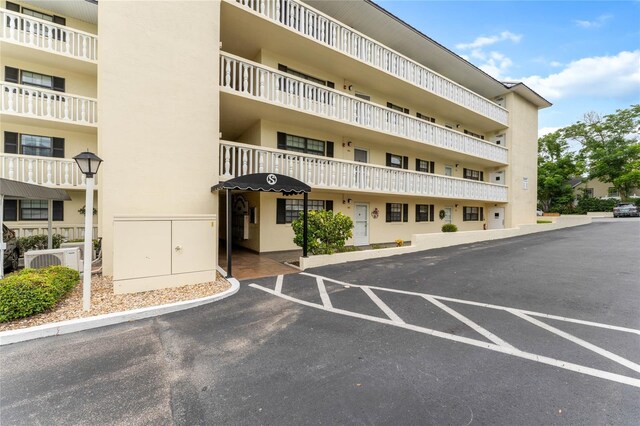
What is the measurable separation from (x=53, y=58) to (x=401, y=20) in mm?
14613

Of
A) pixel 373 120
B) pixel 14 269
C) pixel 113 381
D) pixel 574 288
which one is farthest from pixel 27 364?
pixel 373 120

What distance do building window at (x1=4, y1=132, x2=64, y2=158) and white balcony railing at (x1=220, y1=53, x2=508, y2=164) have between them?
8.01 meters

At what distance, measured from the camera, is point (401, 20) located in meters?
12.1

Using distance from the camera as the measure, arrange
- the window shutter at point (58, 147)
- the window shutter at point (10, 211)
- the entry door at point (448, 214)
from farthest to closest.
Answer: the entry door at point (448, 214) < the window shutter at point (58, 147) < the window shutter at point (10, 211)

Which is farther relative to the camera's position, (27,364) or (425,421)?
(27,364)

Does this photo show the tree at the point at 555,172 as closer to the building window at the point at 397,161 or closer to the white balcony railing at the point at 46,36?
the building window at the point at 397,161

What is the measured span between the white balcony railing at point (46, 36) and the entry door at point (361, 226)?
43.0ft

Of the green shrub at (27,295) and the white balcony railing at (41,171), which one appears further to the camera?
the white balcony railing at (41,171)

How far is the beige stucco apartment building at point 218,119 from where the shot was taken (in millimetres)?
6621

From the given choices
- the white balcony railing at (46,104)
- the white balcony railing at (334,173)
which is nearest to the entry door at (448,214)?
the white balcony railing at (334,173)

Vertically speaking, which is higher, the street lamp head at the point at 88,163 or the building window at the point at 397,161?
the building window at the point at 397,161

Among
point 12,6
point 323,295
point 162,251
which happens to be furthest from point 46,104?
point 323,295

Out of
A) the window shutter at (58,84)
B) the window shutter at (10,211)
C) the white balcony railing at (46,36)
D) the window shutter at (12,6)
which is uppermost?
the window shutter at (12,6)

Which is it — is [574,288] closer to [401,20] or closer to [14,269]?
[401,20]
